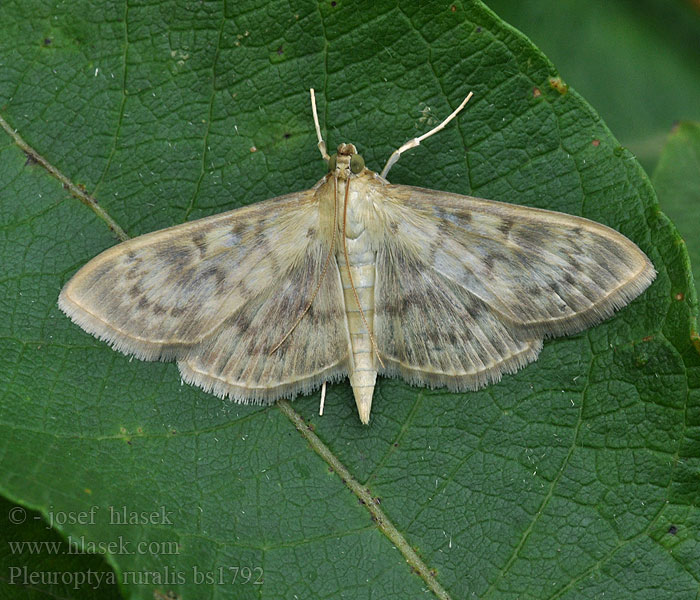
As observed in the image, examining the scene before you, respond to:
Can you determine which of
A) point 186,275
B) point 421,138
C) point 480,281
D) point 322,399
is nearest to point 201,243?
point 186,275

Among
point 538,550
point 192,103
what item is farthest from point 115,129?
point 538,550

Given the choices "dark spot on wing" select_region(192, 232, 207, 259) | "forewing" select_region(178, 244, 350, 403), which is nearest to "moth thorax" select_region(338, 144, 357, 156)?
"forewing" select_region(178, 244, 350, 403)

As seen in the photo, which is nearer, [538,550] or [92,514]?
[92,514]

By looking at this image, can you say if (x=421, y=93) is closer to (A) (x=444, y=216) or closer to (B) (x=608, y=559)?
(A) (x=444, y=216)

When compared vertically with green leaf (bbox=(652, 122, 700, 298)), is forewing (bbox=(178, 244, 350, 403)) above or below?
below

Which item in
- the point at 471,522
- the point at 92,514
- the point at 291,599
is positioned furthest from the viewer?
the point at 471,522

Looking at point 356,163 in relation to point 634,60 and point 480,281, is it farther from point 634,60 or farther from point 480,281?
point 634,60

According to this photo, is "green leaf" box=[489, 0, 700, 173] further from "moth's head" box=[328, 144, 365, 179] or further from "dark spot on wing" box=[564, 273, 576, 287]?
"moth's head" box=[328, 144, 365, 179]
